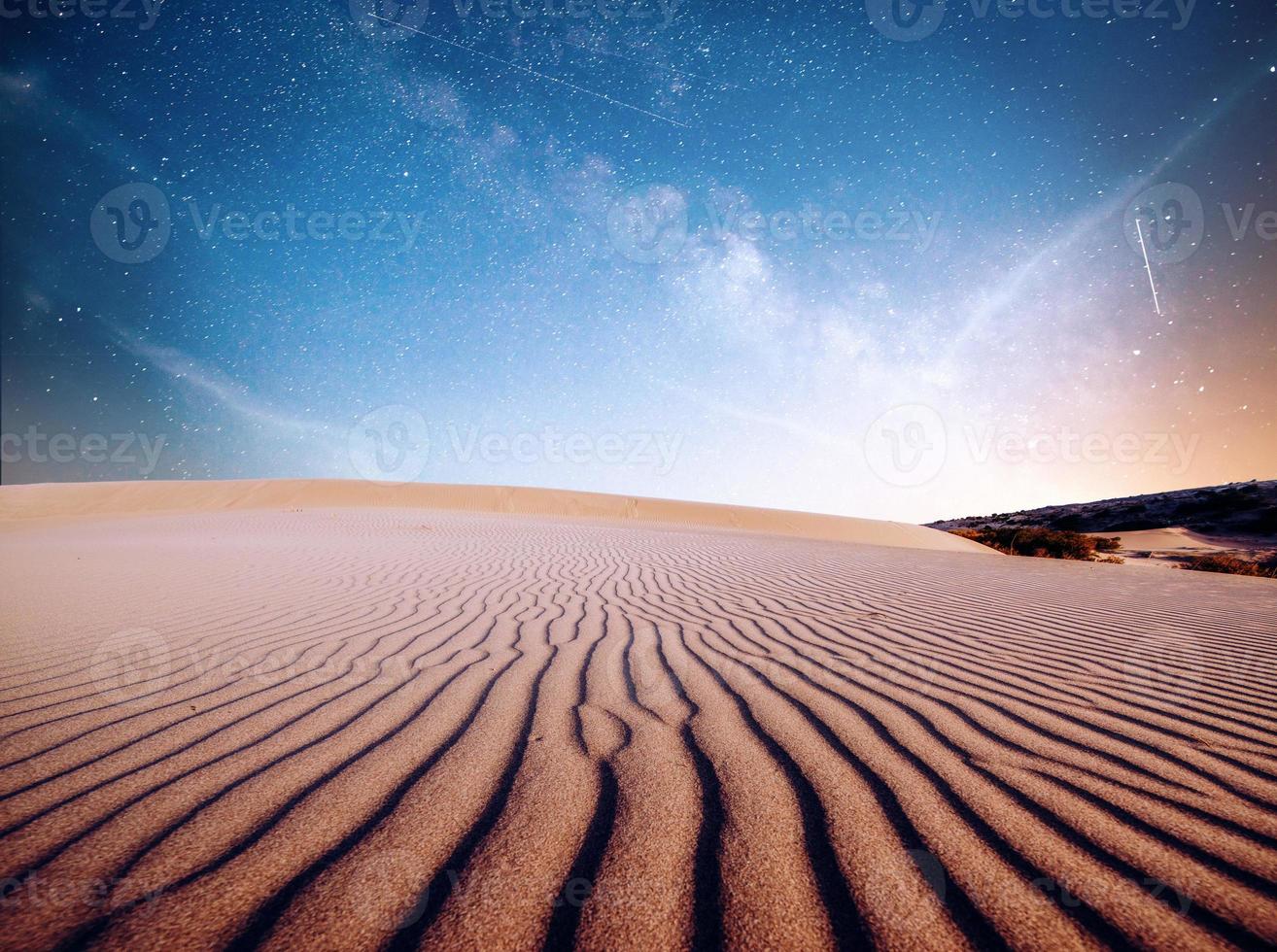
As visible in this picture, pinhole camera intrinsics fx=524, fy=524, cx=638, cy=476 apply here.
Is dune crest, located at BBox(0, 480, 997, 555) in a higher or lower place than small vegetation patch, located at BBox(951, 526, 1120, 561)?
higher

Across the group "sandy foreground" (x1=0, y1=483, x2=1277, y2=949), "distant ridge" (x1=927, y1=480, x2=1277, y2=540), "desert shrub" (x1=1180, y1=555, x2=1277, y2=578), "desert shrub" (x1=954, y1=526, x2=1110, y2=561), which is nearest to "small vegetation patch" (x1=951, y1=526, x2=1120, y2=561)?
"desert shrub" (x1=954, y1=526, x2=1110, y2=561)

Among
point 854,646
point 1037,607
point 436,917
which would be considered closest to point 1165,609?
point 1037,607

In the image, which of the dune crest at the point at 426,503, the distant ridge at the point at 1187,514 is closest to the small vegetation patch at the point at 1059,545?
the dune crest at the point at 426,503

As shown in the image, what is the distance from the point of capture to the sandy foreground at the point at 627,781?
1182 millimetres

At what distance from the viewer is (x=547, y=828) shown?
149 cm

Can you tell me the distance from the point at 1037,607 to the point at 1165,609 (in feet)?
4.70

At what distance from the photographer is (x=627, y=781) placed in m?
1.75

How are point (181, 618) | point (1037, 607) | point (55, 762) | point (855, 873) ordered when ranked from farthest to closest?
point (1037, 607)
point (181, 618)
point (55, 762)
point (855, 873)

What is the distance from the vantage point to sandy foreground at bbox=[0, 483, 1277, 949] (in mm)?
1182

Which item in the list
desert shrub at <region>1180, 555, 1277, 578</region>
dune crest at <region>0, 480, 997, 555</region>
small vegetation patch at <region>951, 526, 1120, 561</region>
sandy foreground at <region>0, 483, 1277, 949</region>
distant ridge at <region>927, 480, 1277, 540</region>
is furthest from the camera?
dune crest at <region>0, 480, 997, 555</region>

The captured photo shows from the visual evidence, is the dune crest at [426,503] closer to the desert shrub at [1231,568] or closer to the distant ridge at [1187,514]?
the distant ridge at [1187,514]

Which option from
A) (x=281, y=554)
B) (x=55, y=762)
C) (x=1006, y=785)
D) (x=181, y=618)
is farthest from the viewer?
(x=281, y=554)

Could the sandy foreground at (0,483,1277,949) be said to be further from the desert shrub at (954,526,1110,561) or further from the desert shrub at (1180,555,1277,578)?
the desert shrub at (954,526,1110,561)

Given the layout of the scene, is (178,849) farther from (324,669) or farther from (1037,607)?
(1037,607)
